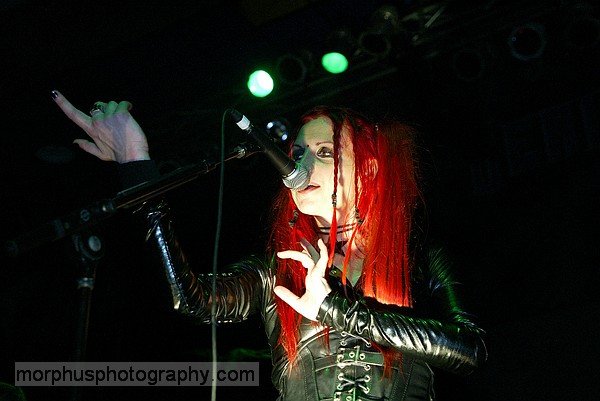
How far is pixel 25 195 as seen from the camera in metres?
4.93

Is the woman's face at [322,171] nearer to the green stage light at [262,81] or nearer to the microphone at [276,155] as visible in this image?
the microphone at [276,155]

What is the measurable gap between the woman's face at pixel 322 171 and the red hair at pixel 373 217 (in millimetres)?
27

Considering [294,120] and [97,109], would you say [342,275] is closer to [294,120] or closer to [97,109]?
[97,109]

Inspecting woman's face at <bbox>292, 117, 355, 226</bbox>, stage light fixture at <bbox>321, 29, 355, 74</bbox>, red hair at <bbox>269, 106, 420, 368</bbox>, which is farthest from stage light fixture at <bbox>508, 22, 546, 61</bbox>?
woman's face at <bbox>292, 117, 355, 226</bbox>

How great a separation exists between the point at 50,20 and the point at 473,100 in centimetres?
274

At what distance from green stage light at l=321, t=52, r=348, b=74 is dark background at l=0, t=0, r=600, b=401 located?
89mm

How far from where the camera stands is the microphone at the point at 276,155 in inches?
71.2

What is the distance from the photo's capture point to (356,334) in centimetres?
197

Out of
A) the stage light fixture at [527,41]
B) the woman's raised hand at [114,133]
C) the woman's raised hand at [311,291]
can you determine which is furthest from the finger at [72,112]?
the stage light fixture at [527,41]

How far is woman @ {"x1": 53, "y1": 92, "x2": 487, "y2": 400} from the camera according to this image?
2.01m

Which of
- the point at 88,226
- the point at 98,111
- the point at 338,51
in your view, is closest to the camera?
the point at 88,226

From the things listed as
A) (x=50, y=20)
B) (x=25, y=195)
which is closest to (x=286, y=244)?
(x=50, y=20)

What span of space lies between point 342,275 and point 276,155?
636 mm

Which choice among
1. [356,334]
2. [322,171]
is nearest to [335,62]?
[322,171]
